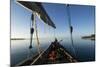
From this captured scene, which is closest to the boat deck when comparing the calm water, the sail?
the calm water

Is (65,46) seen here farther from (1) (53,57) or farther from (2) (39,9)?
(2) (39,9)

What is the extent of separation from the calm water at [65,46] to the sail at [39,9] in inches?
9.4

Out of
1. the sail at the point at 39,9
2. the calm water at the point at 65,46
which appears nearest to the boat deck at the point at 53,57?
the calm water at the point at 65,46

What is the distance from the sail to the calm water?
24 centimetres

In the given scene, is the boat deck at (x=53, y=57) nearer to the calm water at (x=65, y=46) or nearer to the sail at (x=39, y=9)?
the calm water at (x=65, y=46)

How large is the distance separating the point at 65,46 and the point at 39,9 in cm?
57

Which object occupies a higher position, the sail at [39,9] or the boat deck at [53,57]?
the sail at [39,9]

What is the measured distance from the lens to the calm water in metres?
2.31

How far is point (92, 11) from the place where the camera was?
2.64m

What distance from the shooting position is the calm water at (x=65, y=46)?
2307 mm

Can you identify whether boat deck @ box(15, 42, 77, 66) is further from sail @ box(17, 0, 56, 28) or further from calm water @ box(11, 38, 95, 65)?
sail @ box(17, 0, 56, 28)

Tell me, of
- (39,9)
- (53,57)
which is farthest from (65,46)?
(39,9)

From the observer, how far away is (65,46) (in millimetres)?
2492

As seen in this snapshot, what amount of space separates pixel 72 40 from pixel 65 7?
437 mm
